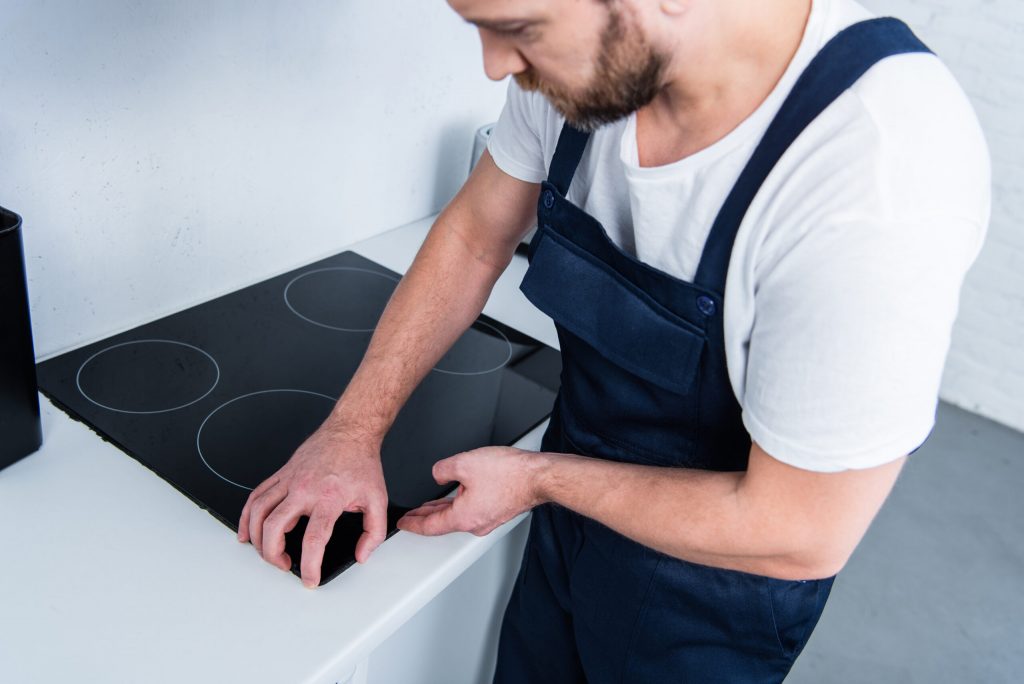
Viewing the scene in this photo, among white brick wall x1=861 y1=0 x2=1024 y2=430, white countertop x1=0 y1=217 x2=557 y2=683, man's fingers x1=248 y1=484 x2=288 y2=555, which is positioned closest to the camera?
white countertop x1=0 y1=217 x2=557 y2=683

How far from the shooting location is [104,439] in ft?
3.25

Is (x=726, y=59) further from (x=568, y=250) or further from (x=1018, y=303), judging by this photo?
(x=1018, y=303)

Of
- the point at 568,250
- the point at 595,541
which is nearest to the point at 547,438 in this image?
the point at 595,541

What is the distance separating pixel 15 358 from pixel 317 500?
329 millimetres

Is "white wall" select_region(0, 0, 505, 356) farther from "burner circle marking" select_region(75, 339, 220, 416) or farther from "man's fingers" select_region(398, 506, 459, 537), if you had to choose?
"man's fingers" select_region(398, 506, 459, 537)

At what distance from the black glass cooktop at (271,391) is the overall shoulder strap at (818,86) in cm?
47

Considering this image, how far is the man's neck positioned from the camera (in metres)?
0.74

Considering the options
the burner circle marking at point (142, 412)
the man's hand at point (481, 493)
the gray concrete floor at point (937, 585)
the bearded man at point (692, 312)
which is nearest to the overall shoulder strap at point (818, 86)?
the bearded man at point (692, 312)

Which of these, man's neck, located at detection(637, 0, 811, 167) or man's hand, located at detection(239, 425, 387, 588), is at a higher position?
man's neck, located at detection(637, 0, 811, 167)

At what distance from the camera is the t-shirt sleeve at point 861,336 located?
2.09 ft

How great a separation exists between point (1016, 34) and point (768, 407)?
2489mm

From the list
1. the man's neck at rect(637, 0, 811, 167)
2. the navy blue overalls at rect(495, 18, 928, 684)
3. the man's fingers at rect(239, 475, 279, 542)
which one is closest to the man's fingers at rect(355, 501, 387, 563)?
the man's fingers at rect(239, 475, 279, 542)

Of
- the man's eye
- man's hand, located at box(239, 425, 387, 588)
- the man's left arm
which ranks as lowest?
man's hand, located at box(239, 425, 387, 588)

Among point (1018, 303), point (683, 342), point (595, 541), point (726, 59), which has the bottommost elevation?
point (1018, 303)
